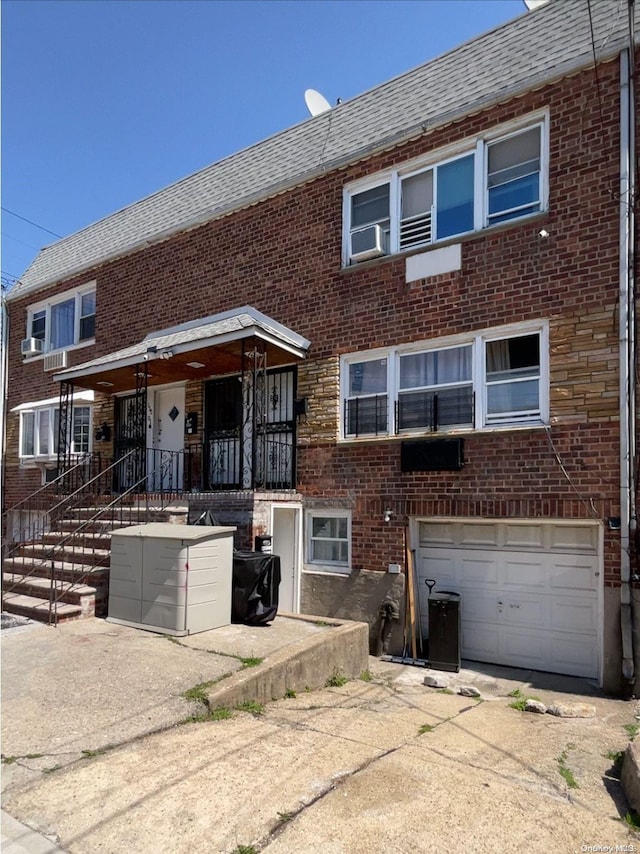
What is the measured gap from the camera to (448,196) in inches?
363

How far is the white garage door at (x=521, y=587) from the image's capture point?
25.5 ft

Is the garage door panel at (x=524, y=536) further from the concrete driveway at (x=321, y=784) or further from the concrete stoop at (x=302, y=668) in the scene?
the concrete driveway at (x=321, y=784)

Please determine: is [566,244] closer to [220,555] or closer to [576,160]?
[576,160]

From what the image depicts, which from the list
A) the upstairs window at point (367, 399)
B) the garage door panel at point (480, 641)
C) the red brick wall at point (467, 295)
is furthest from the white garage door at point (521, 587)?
the upstairs window at point (367, 399)

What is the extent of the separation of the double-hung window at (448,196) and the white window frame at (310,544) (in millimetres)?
4047

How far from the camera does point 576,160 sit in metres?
7.97

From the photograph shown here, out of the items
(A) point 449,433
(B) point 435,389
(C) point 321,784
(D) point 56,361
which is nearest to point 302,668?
(C) point 321,784

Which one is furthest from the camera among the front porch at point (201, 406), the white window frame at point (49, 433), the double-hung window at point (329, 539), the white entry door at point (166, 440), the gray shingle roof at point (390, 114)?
the white window frame at point (49, 433)

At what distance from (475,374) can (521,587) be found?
9.66 feet

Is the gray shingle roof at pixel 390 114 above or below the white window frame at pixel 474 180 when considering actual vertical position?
above

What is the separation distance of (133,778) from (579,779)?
3.20 metres

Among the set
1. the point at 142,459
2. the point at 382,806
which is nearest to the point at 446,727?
the point at 382,806

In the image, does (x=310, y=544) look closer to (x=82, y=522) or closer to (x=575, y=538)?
(x=82, y=522)

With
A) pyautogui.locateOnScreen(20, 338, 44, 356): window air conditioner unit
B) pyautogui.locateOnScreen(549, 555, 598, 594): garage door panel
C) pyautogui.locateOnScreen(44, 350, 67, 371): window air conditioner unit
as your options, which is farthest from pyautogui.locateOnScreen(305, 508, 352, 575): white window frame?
pyautogui.locateOnScreen(20, 338, 44, 356): window air conditioner unit
